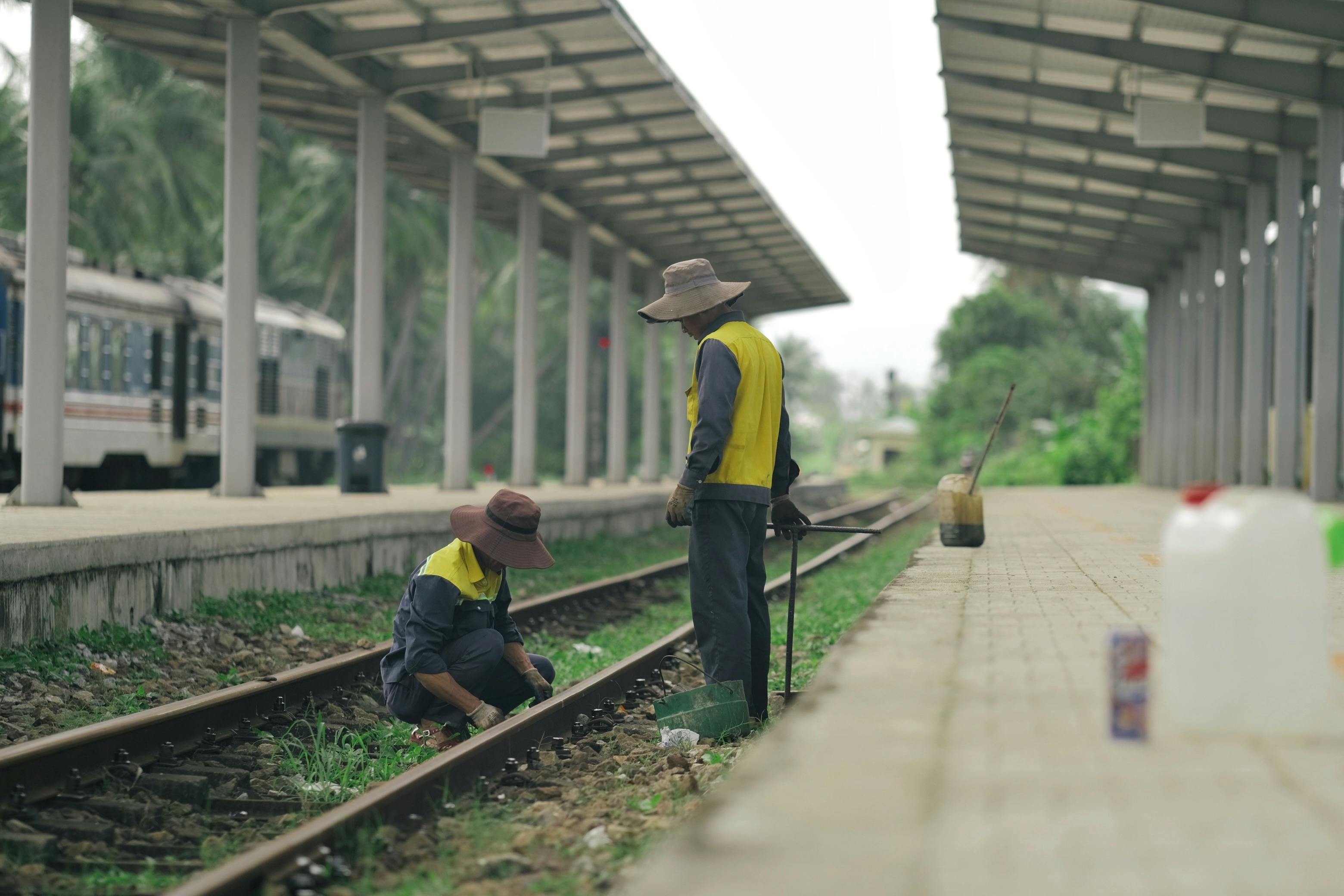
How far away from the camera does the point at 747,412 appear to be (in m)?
6.27

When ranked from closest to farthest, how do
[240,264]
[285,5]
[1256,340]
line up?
[285,5] < [240,264] < [1256,340]

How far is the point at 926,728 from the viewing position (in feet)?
11.9

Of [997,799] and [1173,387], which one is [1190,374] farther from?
[997,799]

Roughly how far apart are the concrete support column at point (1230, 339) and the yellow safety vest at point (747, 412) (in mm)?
18458

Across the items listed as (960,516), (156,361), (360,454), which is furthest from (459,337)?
(960,516)

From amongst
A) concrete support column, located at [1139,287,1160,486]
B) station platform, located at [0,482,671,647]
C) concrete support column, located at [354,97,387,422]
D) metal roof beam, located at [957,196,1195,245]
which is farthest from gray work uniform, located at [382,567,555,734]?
concrete support column, located at [1139,287,1160,486]

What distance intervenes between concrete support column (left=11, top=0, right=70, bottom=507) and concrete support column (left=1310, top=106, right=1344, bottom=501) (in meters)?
13.6

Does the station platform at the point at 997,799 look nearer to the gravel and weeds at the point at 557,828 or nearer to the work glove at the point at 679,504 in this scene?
the gravel and weeds at the point at 557,828

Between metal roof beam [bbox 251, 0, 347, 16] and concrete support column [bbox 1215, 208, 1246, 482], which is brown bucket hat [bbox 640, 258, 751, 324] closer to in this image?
metal roof beam [bbox 251, 0, 347, 16]

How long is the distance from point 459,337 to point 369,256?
125 inches

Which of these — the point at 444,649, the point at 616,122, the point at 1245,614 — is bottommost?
the point at 444,649

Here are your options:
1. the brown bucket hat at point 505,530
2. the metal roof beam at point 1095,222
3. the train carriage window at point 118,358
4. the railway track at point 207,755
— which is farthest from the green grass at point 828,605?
the train carriage window at point 118,358

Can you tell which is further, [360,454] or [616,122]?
[616,122]

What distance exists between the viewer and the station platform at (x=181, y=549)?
8016 millimetres
